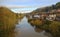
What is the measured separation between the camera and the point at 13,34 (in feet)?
7.59

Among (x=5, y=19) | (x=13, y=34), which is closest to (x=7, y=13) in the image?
(x=5, y=19)

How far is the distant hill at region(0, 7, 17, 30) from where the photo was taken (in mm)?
2316

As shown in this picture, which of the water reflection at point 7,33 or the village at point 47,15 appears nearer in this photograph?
the water reflection at point 7,33

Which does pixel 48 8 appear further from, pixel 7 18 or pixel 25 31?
pixel 7 18

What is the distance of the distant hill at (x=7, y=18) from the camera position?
232 centimetres

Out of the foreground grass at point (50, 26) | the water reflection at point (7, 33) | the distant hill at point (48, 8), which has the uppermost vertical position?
the distant hill at point (48, 8)

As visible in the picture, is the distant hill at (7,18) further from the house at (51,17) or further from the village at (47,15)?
the house at (51,17)

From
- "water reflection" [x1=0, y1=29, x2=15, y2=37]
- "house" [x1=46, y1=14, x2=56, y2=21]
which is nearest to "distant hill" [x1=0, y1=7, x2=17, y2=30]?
"water reflection" [x1=0, y1=29, x2=15, y2=37]

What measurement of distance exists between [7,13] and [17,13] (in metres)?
0.18

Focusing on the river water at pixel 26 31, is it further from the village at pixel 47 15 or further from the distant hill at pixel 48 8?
the distant hill at pixel 48 8

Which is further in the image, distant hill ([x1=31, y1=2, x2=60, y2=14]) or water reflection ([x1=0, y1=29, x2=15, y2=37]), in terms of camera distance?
distant hill ([x1=31, y1=2, x2=60, y2=14])

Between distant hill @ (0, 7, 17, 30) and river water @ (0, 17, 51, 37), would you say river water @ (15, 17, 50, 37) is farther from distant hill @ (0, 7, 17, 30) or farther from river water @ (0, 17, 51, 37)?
distant hill @ (0, 7, 17, 30)

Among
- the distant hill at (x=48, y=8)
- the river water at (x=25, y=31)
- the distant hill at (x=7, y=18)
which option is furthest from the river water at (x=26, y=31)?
the distant hill at (x=48, y=8)

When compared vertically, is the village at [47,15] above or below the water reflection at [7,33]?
above
